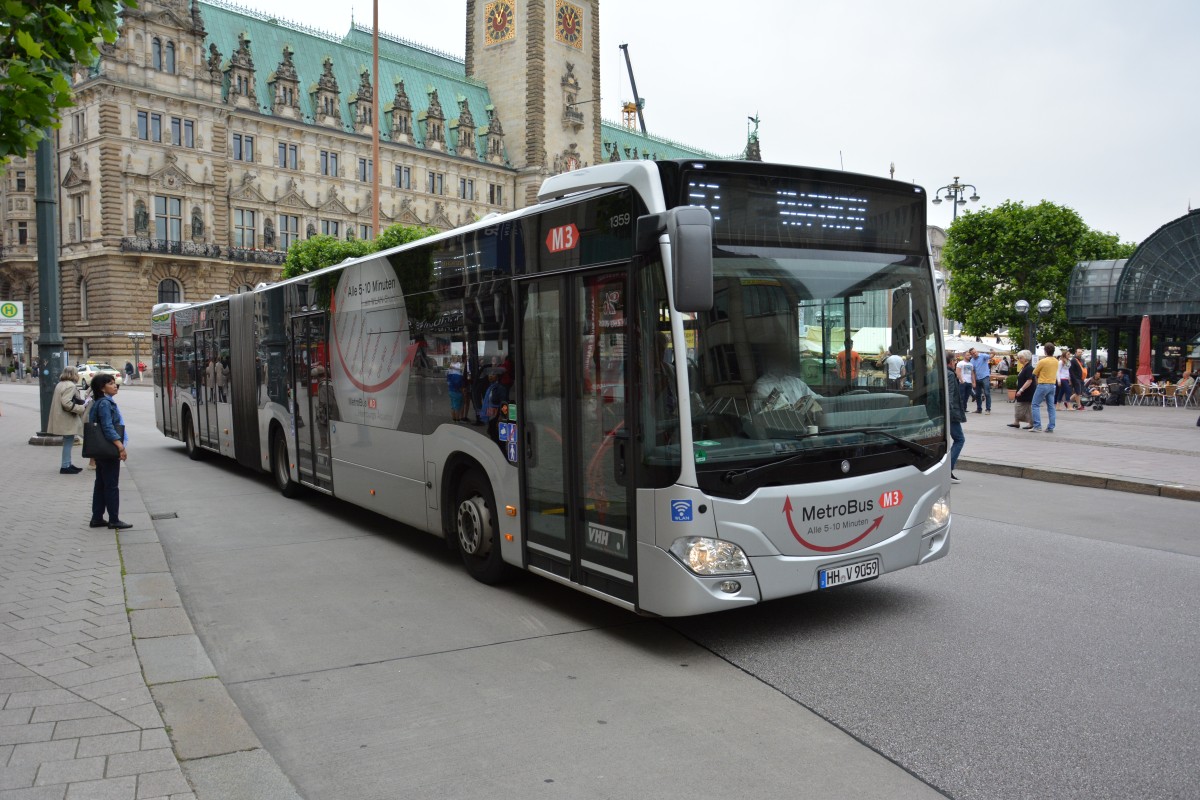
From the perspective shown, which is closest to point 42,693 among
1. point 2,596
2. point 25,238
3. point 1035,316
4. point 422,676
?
point 422,676

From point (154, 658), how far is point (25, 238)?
8109 cm

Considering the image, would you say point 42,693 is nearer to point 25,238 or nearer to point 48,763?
point 48,763

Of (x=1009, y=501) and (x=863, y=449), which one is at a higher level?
(x=863, y=449)

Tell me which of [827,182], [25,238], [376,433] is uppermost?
[25,238]

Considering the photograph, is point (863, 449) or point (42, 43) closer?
point (42, 43)

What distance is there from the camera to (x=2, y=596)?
6.85 m

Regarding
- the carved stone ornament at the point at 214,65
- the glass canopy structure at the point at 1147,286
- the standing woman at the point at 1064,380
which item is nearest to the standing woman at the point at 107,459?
the standing woman at the point at 1064,380

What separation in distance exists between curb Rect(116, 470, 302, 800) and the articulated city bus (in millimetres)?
2230

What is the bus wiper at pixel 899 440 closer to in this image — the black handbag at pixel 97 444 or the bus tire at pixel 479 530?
the bus tire at pixel 479 530

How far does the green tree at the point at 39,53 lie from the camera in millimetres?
5309

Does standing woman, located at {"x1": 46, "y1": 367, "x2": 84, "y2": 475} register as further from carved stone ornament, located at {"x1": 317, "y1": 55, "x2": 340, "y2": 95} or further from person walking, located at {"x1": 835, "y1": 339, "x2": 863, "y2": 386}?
carved stone ornament, located at {"x1": 317, "y1": 55, "x2": 340, "y2": 95}

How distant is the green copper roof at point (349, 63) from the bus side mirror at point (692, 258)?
75.1 meters

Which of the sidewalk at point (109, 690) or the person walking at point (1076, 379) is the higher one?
the person walking at point (1076, 379)

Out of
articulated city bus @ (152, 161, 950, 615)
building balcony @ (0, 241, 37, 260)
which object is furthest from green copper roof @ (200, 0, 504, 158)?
articulated city bus @ (152, 161, 950, 615)
